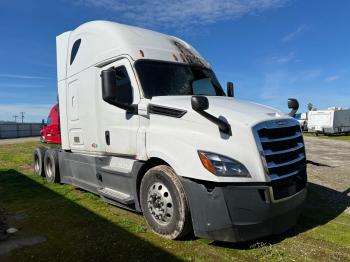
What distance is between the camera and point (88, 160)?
7.52 meters

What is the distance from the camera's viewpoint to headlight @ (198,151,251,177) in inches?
177

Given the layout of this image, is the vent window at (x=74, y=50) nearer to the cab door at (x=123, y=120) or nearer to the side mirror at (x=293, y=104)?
the cab door at (x=123, y=120)

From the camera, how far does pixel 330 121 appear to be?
137 feet

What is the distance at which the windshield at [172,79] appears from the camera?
597 centimetres

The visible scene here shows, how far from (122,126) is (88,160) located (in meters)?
1.75

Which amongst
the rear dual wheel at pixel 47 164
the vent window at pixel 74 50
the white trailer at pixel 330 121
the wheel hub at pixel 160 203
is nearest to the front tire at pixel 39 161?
the rear dual wheel at pixel 47 164

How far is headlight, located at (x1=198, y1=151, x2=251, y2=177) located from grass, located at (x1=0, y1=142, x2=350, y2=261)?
1053 millimetres

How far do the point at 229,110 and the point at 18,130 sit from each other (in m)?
57.1

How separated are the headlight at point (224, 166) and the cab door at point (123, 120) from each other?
5.55 ft

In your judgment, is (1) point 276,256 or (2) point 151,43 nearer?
(1) point 276,256

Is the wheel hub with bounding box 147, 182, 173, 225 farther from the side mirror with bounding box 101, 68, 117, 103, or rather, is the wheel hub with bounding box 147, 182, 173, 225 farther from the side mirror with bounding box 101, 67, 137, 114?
the side mirror with bounding box 101, 68, 117, 103

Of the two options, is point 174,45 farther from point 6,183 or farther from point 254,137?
point 6,183

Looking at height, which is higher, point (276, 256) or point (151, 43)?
point (151, 43)

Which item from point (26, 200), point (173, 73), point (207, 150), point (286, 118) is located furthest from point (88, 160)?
point (286, 118)
